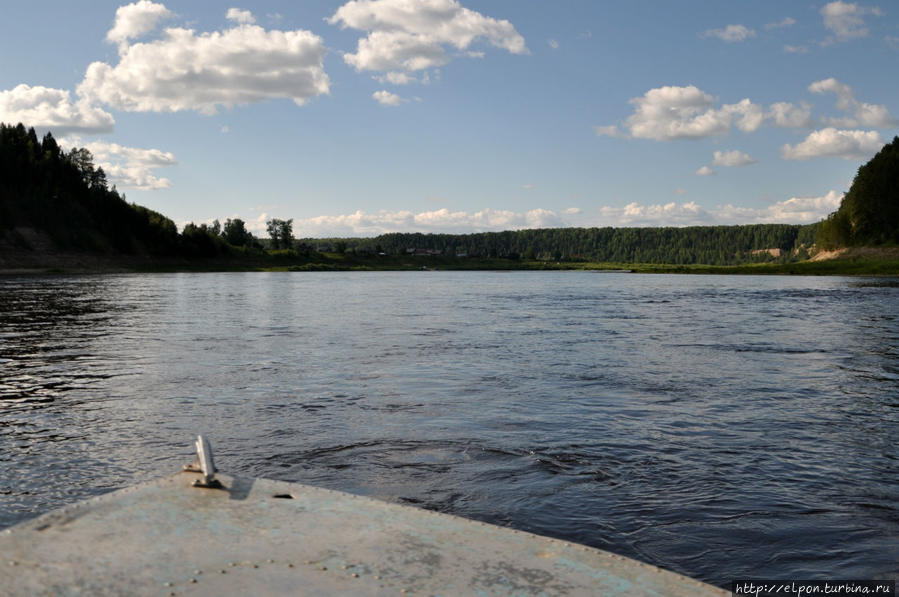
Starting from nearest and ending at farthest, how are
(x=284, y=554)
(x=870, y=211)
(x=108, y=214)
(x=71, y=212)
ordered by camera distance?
(x=284, y=554), (x=870, y=211), (x=71, y=212), (x=108, y=214)

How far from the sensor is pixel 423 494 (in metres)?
8.03

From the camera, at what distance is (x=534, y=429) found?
1128 cm

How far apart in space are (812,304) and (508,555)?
4435 cm

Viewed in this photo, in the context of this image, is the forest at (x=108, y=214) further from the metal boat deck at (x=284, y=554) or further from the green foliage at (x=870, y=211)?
the metal boat deck at (x=284, y=554)

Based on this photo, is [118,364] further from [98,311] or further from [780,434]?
[98,311]

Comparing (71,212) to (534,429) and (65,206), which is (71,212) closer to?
(65,206)

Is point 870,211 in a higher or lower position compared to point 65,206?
lower

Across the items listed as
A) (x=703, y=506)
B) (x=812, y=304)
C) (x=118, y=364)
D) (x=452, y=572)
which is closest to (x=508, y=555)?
(x=452, y=572)

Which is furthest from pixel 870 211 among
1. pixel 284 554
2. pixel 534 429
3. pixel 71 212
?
pixel 71 212

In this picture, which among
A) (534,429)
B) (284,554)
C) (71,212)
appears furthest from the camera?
(71,212)

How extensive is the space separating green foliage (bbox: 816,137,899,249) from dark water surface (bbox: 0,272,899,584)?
116 meters

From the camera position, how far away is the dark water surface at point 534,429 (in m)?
7.21

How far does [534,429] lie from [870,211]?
450ft

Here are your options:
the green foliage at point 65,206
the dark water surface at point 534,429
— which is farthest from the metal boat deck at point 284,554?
the green foliage at point 65,206
